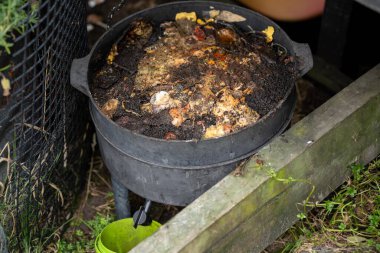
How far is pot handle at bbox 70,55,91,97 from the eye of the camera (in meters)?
2.24

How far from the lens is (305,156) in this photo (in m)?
2.24

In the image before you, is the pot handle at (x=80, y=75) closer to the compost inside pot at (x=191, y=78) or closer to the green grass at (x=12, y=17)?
the compost inside pot at (x=191, y=78)

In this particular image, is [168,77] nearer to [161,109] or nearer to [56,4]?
[161,109]

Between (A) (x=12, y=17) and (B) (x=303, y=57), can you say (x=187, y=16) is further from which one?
(A) (x=12, y=17)

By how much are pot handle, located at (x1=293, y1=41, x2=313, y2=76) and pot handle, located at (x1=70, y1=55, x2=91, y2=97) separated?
784 mm

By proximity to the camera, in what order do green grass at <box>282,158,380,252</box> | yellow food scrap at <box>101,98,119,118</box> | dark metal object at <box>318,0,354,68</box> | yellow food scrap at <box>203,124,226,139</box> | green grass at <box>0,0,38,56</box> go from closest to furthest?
1. green grass at <box>0,0,38,56</box>
2. yellow food scrap at <box>203,124,226,139</box>
3. yellow food scrap at <box>101,98,119,118</box>
4. green grass at <box>282,158,380,252</box>
5. dark metal object at <box>318,0,354,68</box>

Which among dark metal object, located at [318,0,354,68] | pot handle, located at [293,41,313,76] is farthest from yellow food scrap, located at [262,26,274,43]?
dark metal object, located at [318,0,354,68]

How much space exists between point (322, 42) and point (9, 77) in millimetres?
1883

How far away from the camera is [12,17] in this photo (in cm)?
184

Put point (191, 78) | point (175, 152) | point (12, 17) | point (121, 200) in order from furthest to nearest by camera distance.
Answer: point (121, 200), point (191, 78), point (175, 152), point (12, 17)

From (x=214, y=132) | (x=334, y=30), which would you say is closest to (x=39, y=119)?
(x=214, y=132)

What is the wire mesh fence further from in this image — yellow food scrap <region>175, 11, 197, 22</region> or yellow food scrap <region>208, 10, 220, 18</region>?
yellow food scrap <region>208, 10, 220, 18</region>

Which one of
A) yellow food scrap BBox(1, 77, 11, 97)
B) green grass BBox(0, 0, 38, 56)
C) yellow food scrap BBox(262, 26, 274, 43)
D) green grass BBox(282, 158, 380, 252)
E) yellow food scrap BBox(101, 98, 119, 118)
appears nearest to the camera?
green grass BBox(0, 0, 38, 56)

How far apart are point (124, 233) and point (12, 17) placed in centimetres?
101
